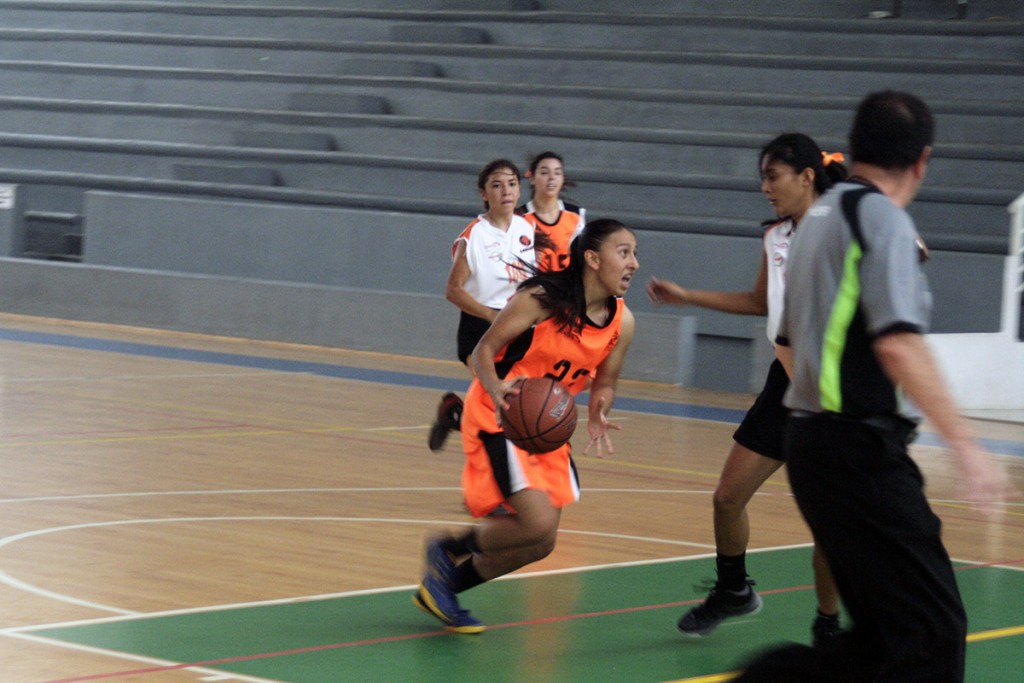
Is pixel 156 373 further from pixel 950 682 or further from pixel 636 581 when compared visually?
pixel 950 682

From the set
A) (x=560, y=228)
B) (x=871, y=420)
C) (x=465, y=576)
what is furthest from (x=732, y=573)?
(x=560, y=228)

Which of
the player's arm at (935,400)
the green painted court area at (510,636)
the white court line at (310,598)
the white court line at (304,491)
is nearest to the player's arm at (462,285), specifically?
the white court line at (304,491)

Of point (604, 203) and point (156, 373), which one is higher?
point (604, 203)

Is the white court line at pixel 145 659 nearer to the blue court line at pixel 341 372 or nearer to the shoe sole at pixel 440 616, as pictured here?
the shoe sole at pixel 440 616

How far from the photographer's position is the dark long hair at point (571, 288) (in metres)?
4.88

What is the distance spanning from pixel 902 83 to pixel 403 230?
536 centimetres

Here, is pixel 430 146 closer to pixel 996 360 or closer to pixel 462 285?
pixel 996 360

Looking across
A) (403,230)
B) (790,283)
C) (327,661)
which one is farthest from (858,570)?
(403,230)

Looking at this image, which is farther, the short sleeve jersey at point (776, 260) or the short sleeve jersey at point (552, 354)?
the short sleeve jersey at point (776, 260)

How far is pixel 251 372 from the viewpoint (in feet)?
43.0

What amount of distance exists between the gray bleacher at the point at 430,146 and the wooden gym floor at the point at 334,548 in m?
3.45

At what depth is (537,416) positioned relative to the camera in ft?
15.7

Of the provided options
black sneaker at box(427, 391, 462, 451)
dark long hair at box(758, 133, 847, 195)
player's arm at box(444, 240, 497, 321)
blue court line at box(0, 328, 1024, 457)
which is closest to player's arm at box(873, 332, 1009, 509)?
dark long hair at box(758, 133, 847, 195)

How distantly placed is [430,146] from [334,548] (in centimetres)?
1187
